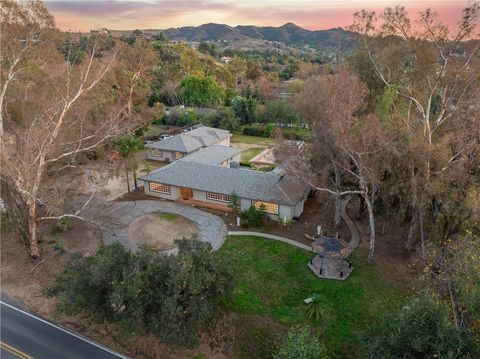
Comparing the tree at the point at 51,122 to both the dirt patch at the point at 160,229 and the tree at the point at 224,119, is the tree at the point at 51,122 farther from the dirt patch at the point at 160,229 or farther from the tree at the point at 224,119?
the tree at the point at 224,119

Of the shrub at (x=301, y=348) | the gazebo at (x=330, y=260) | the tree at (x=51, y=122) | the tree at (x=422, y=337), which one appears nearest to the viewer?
the tree at (x=422, y=337)

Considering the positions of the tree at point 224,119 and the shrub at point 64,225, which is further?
the tree at point 224,119

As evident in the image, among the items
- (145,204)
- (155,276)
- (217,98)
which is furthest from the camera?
(217,98)

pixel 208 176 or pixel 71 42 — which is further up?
pixel 71 42

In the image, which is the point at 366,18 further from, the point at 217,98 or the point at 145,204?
the point at 217,98

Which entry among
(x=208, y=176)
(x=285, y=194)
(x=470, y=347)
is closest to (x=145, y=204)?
(x=208, y=176)

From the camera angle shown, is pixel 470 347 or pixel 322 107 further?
pixel 322 107

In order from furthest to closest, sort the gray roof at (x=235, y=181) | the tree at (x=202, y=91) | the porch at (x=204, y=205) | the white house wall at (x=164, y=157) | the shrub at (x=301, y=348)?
1. the tree at (x=202, y=91)
2. the white house wall at (x=164, y=157)
3. the porch at (x=204, y=205)
4. the gray roof at (x=235, y=181)
5. the shrub at (x=301, y=348)

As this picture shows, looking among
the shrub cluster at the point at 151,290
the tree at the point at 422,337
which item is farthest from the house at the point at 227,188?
the tree at the point at 422,337
